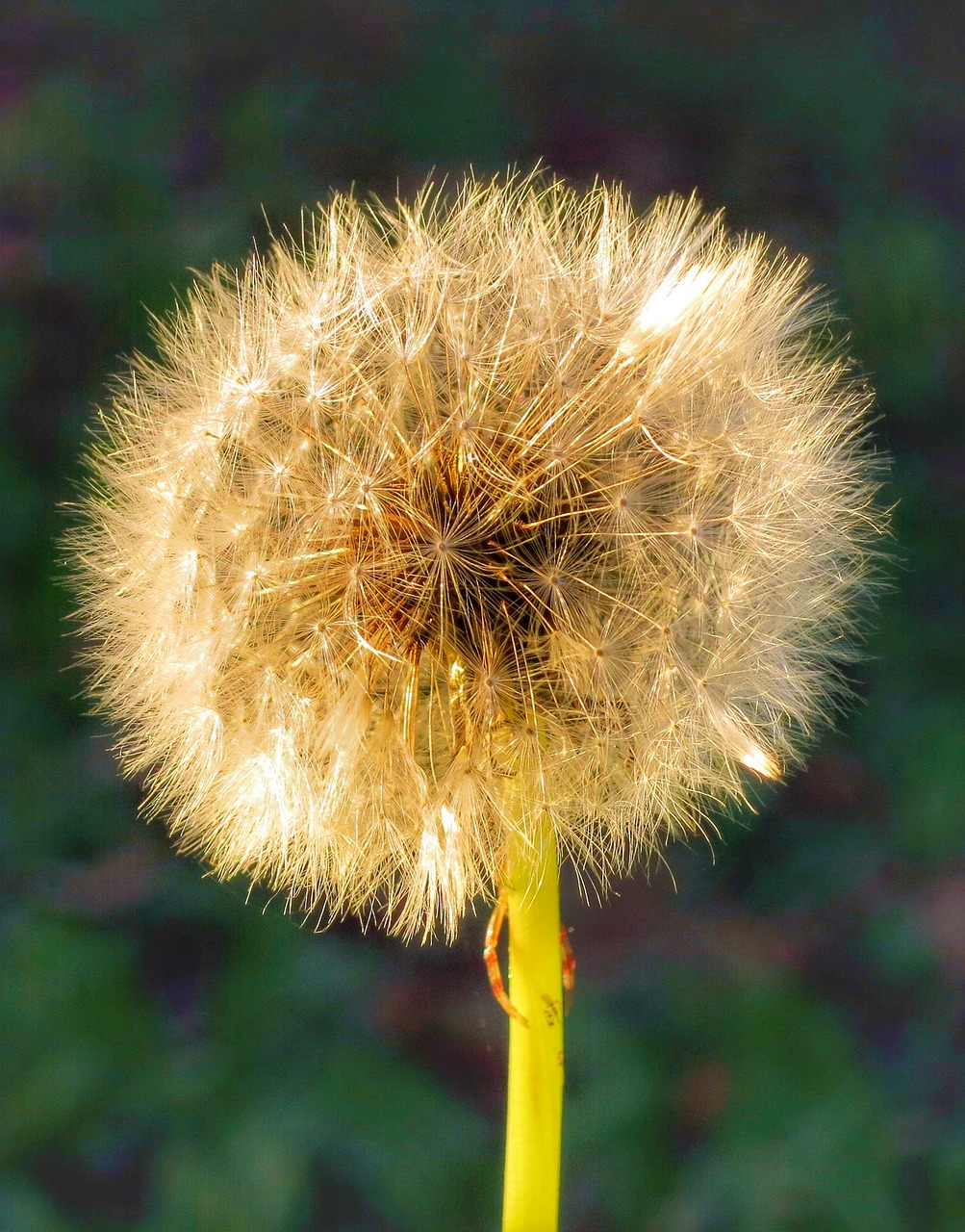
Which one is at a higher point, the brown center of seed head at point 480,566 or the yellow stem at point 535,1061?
the brown center of seed head at point 480,566

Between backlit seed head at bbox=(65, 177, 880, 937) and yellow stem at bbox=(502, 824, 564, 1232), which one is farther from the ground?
backlit seed head at bbox=(65, 177, 880, 937)

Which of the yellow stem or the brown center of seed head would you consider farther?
the yellow stem

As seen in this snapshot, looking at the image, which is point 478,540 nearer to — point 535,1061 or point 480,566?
point 480,566

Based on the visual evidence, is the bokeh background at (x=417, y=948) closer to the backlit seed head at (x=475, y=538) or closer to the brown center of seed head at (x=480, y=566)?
the backlit seed head at (x=475, y=538)

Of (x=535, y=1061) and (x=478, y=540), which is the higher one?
(x=478, y=540)

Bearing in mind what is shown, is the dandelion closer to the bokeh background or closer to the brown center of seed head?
the brown center of seed head

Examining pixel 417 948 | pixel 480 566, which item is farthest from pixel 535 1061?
pixel 480 566

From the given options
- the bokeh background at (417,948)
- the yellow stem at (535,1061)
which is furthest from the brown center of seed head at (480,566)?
the bokeh background at (417,948)

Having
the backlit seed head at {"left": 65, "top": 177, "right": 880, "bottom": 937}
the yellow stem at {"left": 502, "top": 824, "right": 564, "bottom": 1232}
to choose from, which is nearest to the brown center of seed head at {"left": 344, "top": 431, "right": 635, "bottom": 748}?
the backlit seed head at {"left": 65, "top": 177, "right": 880, "bottom": 937}
